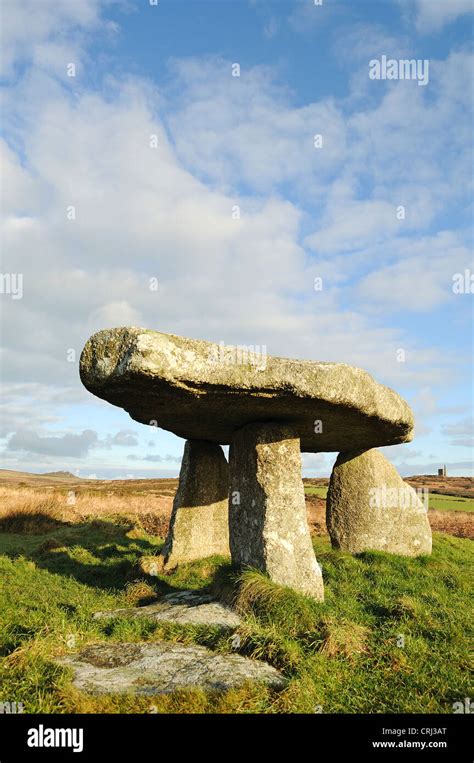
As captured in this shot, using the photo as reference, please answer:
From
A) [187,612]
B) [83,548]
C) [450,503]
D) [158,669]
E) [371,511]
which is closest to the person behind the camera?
[158,669]

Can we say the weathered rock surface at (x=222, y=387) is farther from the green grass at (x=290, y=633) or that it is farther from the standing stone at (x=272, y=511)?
the green grass at (x=290, y=633)

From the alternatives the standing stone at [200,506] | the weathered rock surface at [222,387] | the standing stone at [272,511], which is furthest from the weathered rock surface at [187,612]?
the standing stone at [200,506]

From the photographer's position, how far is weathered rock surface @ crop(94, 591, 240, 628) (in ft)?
21.6

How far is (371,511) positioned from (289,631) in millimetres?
6271

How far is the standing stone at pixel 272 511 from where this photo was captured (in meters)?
8.04

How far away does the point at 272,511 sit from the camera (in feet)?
26.9

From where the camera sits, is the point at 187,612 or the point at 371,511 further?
the point at 371,511

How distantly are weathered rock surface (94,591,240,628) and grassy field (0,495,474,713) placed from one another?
0.60 ft

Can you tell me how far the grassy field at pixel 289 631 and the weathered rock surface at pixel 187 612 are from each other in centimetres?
18

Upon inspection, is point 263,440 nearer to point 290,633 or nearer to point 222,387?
point 222,387

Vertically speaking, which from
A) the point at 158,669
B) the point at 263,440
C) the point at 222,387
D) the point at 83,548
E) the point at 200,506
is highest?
the point at 222,387

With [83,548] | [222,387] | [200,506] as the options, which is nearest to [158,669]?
[222,387]
